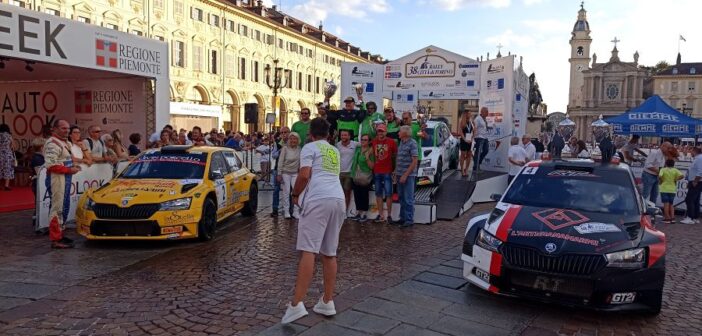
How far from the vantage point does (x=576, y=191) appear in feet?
20.5

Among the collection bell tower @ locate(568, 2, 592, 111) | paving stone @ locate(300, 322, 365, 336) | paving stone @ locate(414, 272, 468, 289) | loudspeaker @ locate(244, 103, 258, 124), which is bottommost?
paving stone @ locate(414, 272, 468, 289)

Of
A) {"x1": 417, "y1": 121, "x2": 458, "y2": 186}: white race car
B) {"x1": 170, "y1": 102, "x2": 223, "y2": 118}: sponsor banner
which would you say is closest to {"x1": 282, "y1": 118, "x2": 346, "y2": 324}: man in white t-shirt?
{"x1": 417, "y1": 121, "x2": 458, "y2": 186}: white race car

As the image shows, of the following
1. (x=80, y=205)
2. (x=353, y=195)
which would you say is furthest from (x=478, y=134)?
(x=80, y=205)

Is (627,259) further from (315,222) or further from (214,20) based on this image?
(214,20)

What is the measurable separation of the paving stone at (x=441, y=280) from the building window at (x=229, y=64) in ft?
142

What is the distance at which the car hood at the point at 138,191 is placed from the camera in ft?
25.2

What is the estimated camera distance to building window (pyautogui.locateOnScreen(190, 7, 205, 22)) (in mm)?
43156

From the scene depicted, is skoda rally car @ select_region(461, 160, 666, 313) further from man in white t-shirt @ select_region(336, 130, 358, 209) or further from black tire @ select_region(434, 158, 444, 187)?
black tire @ select_region(434, 158, 444, 187)

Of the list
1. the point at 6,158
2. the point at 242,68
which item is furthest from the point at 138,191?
the point at 242,68

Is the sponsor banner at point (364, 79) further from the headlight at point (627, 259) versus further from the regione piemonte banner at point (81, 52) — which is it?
the headlight at point (627, 259)

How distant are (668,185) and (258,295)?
1024 centimetres

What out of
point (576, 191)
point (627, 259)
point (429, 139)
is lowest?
point (627, 259)

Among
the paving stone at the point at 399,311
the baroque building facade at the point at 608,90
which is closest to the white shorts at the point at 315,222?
the paving stone at the point at 399,311

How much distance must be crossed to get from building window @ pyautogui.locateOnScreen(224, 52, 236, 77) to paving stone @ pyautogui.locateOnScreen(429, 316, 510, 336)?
44819 millimetres
